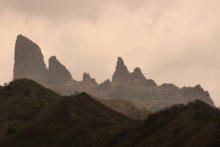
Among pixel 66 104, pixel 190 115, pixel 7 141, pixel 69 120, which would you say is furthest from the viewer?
pixel 66 104

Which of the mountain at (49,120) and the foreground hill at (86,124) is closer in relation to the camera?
the foreground hill at (86,124)

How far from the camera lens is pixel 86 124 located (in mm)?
114750

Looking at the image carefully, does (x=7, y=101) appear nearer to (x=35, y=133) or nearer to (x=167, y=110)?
(x=35, y=133)

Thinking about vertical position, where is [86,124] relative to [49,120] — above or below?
below

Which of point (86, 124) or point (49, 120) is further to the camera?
point (49, 120)

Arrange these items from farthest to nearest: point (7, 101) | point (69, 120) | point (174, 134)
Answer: point (7, 101)
point (69, 120)
point (174, 134)

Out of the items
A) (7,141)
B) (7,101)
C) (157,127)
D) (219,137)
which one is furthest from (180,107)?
(7,101)

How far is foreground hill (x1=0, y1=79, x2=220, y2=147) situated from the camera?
7869cm

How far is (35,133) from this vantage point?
11562 centimetres

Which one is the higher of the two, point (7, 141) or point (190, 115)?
point (7, 141)

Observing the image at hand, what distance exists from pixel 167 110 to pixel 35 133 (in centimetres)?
3916

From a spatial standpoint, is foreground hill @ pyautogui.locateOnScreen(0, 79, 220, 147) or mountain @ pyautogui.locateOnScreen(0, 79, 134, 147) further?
mountain @ pyautogui.locateOnScreen(0, 79, 134, 147)

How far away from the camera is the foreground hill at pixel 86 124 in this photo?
7869cm

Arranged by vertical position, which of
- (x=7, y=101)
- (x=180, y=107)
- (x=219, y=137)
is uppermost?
(x=7, y=101)
